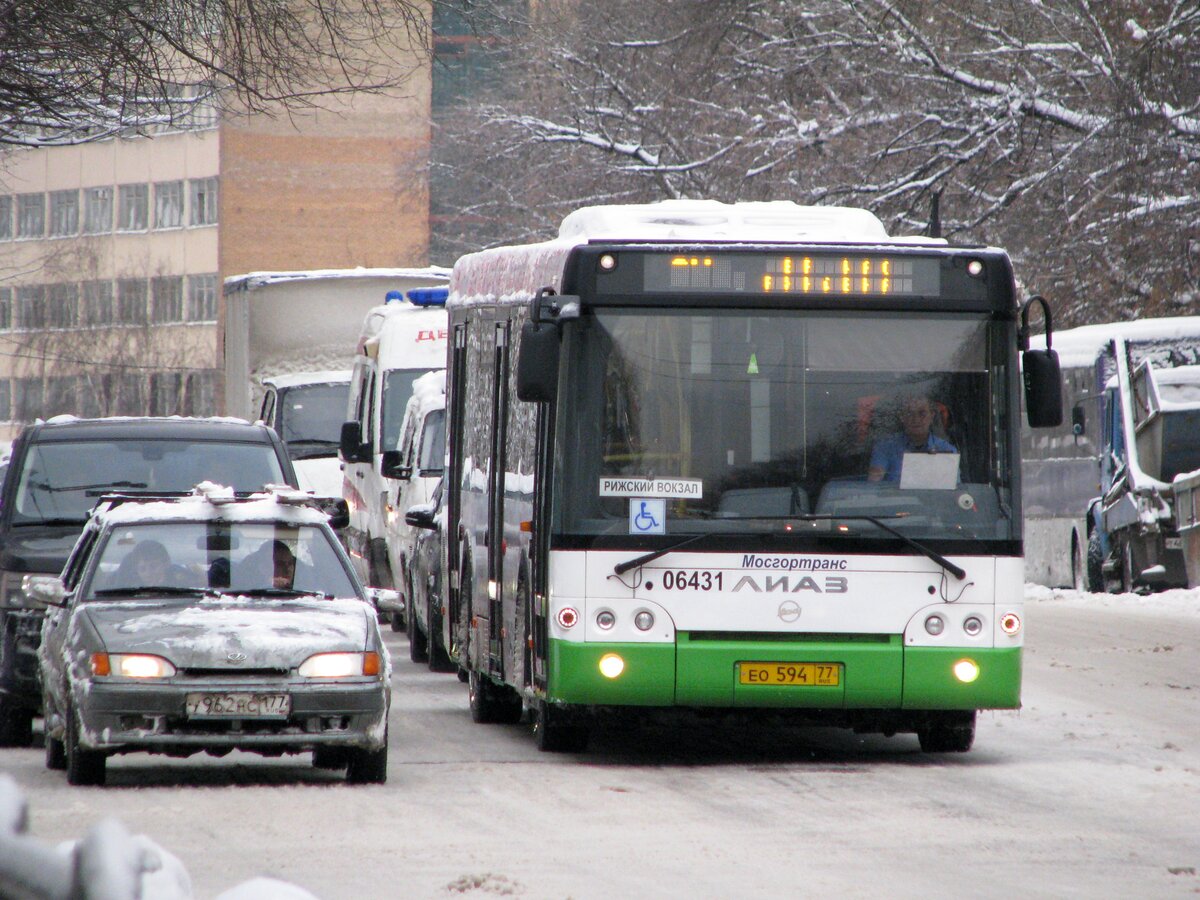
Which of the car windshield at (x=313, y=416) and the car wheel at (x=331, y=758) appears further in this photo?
the car windshield at (x=313, y=416)

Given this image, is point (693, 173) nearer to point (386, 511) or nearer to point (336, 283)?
point (336, 283)

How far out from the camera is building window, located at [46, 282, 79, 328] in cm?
8475

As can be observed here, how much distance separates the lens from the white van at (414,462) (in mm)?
20562

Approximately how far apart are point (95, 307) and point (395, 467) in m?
67.0

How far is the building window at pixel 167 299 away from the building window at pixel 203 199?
2671mm

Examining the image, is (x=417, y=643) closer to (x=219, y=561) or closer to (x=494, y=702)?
(x=494, y=702)

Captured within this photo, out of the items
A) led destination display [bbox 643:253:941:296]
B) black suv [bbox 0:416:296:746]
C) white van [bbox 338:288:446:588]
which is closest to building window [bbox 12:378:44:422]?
white van [bbox 338:288:446:588]

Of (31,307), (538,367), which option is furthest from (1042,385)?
(31,307)

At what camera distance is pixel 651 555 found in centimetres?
1148

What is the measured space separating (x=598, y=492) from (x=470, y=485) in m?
3.00

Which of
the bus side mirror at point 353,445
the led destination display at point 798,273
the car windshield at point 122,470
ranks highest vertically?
the led destination display at point 798,273

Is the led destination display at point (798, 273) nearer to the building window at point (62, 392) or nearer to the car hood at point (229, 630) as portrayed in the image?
the car hood at point (229, 630)

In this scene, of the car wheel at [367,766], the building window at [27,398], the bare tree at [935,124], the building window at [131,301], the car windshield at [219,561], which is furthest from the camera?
the building window at [27,398]

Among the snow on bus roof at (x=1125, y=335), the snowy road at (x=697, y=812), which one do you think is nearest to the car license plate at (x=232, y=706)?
the snowy road at (x=697, y=812)
